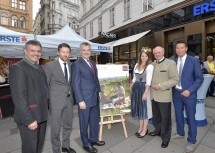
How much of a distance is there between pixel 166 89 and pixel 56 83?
204cm

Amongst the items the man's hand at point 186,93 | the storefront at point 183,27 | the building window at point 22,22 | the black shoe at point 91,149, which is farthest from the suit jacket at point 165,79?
the building window at point 22,22

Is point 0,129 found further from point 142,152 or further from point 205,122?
point 205,122

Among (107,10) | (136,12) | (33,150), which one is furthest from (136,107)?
(107,10)

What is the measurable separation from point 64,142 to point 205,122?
11.9 feet

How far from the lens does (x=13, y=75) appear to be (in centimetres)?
232

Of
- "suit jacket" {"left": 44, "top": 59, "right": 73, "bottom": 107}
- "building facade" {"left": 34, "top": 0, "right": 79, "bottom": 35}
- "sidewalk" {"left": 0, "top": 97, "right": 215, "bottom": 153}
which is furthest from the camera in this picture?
"building facade" {"left": 34, "top": 0, "right": 79, "bottom": 35}

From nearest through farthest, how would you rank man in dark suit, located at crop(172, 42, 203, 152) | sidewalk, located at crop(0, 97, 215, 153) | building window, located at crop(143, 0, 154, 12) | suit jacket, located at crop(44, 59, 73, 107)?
suit jacket, located at crop(44, 59, 73, 107)
man in dark suit, located at crop(172, 42, 203, 152)
sidewalk, located at crop(0, 97, 215, 153)
building window, located at crop(143, 0, 154, 12)

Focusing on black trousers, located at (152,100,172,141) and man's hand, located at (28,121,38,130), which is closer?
man's hand, located at (28,121,38,130)

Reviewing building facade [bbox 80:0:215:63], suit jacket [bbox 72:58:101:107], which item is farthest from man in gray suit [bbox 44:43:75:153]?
building facade [bbox 80:0:215:63]

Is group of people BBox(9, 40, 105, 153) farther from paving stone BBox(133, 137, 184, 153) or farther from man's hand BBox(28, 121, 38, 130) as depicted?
paving stone BBox(133, 137, 184, 153)

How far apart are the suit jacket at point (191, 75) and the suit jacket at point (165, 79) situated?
19 centimetres

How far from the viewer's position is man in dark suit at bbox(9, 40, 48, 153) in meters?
2.30

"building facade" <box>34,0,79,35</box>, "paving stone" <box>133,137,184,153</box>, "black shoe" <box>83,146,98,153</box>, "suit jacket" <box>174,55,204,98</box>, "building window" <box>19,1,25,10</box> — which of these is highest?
"building facade" <box>34,0,79,35</box>

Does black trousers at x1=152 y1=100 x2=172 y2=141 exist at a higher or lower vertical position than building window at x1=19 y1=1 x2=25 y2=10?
lower
